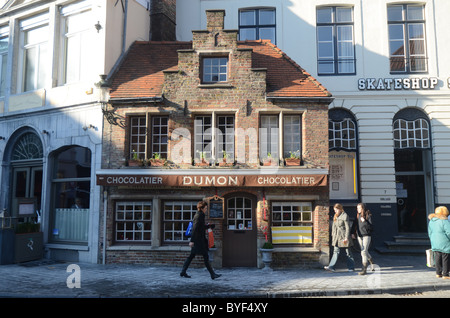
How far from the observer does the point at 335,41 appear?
1588 centimetres

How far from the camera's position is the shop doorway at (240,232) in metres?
11.6

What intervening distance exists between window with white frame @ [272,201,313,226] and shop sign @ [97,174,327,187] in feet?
3.06

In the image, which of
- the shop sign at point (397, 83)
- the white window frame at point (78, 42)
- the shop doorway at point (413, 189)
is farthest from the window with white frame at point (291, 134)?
the white window frame at point (78, 42)

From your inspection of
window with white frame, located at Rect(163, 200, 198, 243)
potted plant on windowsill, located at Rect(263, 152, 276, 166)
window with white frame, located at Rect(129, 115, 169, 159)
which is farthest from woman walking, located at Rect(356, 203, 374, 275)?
window with white frame, located at Rect(129, 115, 169, 159)

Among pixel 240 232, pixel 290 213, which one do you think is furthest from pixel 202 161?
pixel 290 213

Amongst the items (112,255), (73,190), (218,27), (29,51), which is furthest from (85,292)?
(29,51)

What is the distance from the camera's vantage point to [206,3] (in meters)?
16.8

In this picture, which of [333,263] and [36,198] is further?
[36,198]

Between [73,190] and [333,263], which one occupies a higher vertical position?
[73,190]

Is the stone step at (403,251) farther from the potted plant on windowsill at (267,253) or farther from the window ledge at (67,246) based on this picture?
the window ledge at (67,246)

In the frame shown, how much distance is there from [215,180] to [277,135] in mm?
2586

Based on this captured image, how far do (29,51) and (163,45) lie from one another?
5.67 meters

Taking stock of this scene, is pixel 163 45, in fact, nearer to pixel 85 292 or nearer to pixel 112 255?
pixel 112 255
